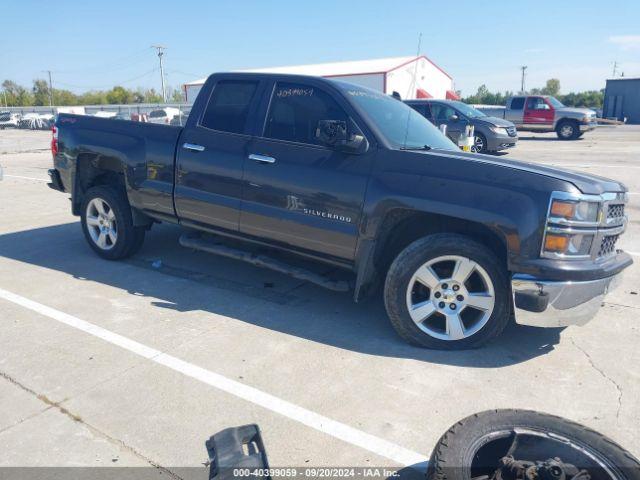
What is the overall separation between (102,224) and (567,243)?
188 inches

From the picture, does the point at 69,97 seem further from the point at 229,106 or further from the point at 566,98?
the point at 229,106

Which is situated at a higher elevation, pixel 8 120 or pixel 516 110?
pixel 516 110

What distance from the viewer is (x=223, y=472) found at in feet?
6.99

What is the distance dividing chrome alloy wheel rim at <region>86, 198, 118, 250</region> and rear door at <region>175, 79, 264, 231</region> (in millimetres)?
1139

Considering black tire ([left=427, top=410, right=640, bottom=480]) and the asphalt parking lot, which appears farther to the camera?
the asphalt parking lot

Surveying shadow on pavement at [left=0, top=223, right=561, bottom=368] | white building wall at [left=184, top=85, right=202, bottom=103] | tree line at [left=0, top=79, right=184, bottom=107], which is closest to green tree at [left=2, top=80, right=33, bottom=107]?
tree line at [left=0, top=79, right=184, bottom=107]

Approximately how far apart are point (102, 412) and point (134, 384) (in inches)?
12.8

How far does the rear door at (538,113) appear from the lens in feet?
77.3

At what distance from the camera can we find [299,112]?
4.63m

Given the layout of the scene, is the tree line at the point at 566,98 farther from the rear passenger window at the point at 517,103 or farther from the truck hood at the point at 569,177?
the truck hood at the point at 569,177

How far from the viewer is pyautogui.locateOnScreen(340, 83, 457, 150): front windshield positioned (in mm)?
4426

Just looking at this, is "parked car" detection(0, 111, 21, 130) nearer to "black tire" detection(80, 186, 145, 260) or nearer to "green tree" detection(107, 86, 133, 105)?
"green tree" detection(107, 86, 133, 105)

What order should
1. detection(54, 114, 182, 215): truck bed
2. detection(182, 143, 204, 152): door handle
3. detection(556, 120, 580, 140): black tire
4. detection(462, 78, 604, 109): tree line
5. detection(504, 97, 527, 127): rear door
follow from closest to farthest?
detection(182, 143, 204, 152): door handle → detection(54, 114, 182, 215): truck bed → detection(556, 120, 580, 140): black tire → detection(504, 97, 527, 127): rear door → detection(462, 78, 604, 109): tree line

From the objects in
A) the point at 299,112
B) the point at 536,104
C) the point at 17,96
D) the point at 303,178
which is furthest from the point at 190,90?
the point at 17,96
